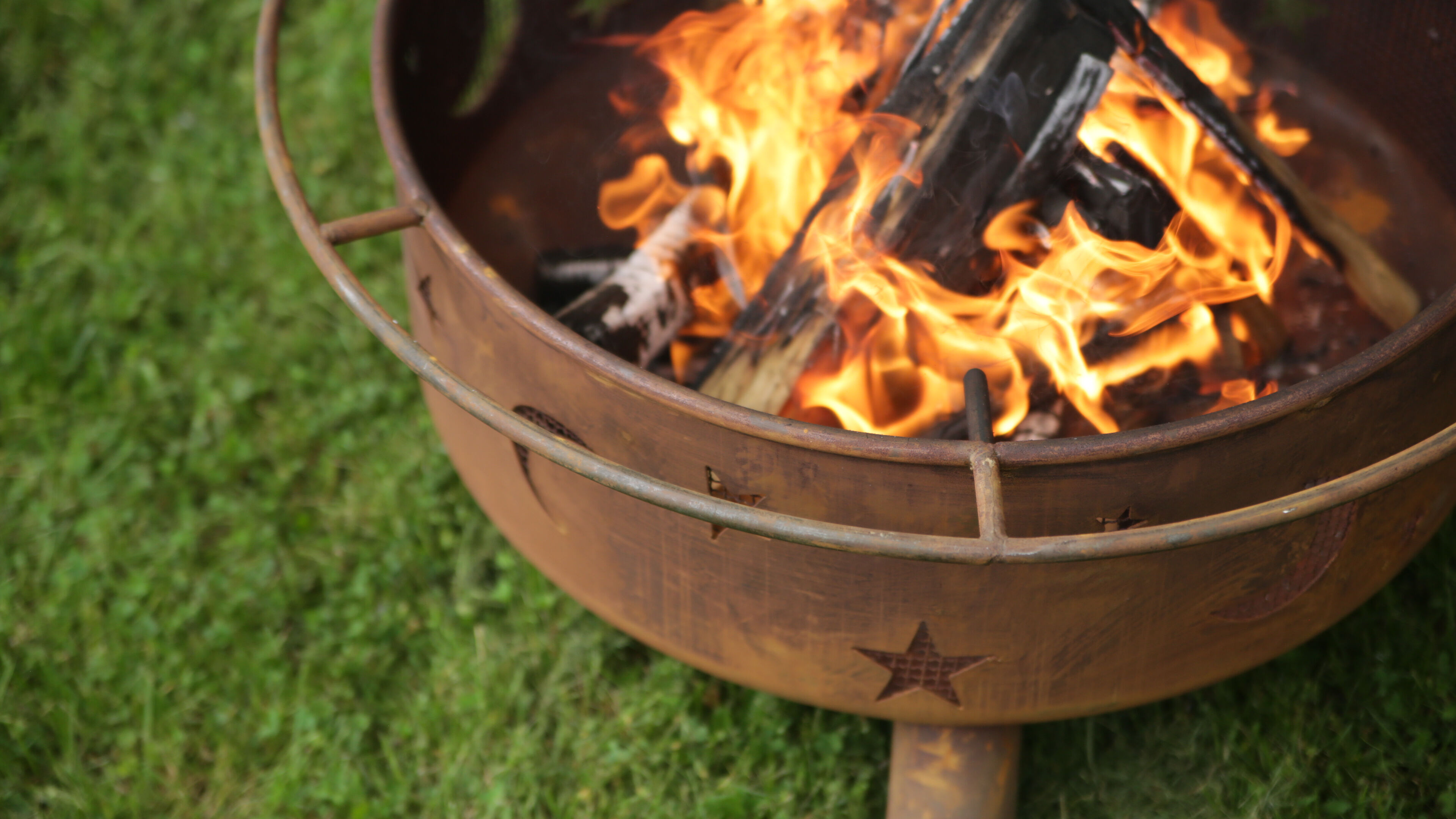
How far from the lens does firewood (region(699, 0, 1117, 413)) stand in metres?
1.59

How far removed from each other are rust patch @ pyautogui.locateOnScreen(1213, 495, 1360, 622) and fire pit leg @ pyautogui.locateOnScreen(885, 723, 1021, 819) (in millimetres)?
416

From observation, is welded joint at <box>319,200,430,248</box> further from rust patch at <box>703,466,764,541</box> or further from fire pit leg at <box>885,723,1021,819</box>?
fire pit leg at <box>885,723,1021,819</box>

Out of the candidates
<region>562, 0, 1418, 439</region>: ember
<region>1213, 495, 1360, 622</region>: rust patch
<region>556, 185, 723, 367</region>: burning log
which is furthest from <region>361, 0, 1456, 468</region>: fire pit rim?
<region>556, 185, 723, 367</region>: burning log

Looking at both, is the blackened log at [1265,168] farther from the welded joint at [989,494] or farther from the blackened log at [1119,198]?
the welded joint at [989,494]

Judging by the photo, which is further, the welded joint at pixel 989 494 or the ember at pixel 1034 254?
the ember at pixel 1034 254

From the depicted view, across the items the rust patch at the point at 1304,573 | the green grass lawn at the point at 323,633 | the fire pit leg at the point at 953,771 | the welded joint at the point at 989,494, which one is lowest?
the green grass lawn at the point at 323,633

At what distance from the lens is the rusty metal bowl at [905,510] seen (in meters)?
1.15

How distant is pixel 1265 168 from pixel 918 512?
893 millimetres

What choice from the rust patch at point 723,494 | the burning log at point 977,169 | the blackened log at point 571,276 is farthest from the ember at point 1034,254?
the rust patch at point 723,494

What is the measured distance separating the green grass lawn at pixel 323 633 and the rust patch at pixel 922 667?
54 centimetres

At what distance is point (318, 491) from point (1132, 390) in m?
1.63

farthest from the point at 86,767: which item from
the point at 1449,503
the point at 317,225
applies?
the point at 1449,503

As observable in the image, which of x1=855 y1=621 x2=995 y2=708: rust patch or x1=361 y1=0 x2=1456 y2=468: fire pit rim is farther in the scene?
x1=855 y1=621 x2=995 y2=708: rust patch

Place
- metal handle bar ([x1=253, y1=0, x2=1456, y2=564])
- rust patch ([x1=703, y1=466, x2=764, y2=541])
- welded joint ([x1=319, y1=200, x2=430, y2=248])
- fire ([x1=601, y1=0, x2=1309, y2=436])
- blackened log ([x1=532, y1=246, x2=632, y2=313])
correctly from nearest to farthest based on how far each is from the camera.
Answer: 1. metal handle bar ([x1=253, y1=0, x2=1456, y2=564])
2. rust patch ([x1=703, y1=466, x2=764, y2=541])
3. welded joint ([x1=319, y1=200, x2=430, y2=248])
4. fire ([x1=601, y1=0, x2=1309, y2=436])
5. blackened log ([x1=532, y1=246, x2=632, y2=313])
